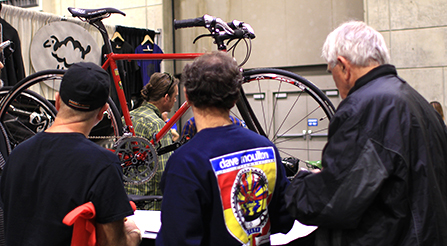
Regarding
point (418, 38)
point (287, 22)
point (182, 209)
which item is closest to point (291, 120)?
point (287, 22)

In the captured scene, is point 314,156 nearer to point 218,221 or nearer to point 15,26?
point 15,26

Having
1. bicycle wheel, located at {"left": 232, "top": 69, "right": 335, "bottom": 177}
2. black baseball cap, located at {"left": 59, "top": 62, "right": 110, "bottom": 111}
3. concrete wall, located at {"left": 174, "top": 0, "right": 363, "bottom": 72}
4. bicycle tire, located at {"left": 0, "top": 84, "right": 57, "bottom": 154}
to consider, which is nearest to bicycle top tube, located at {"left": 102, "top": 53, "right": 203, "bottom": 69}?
bicycle tire, located at {"left": 0, "top": 84, "right": 57, "bottom": 154}

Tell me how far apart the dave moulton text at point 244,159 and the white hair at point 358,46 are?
0.36m

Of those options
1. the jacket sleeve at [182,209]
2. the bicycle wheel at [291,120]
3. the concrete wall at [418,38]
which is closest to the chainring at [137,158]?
the jacket sleeve at [182,209]

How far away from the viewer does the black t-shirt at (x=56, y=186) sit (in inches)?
44.6

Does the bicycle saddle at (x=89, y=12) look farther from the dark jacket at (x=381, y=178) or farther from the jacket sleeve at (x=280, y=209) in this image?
the dark jacket at (x=381, y=178)

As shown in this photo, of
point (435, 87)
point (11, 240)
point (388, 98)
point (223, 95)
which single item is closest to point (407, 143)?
point (388, 98)

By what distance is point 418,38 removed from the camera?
14.4ft

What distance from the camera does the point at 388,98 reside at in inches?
41.9

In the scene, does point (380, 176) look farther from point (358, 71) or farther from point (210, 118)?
point (210, 118)

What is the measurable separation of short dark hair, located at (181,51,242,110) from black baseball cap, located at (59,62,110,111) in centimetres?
29

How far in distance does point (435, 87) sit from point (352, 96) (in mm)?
3799

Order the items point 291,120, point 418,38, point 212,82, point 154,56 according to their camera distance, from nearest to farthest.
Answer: point 212,82
point 154,56
point 418,38
point 291,120

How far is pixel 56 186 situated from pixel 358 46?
98 cm
